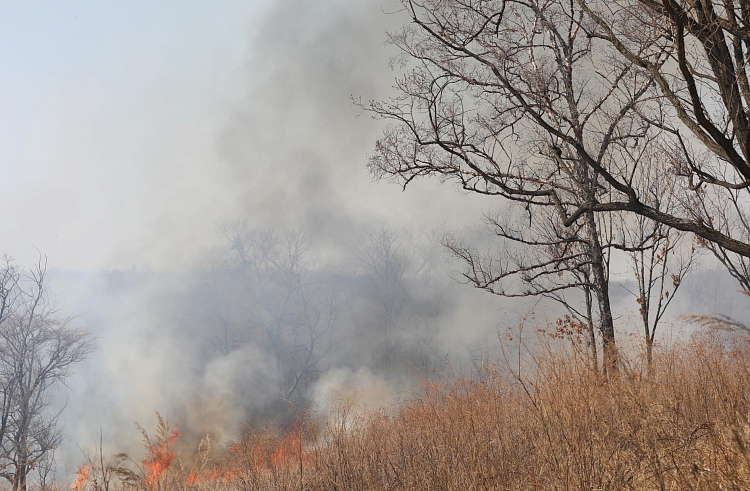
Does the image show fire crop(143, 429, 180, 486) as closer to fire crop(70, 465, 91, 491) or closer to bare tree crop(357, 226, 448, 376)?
fire crop(70, 465, 91, 491)

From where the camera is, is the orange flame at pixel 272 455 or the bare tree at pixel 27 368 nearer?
the orange flame at pixel 272 455

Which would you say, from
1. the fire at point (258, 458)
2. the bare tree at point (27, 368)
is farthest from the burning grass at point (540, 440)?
the bare tree at point (27, 368)

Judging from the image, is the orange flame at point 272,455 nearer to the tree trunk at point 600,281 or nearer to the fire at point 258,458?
the fire at point 258,458

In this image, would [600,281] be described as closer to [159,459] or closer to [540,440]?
[540,440]

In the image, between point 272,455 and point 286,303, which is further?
point 286,303

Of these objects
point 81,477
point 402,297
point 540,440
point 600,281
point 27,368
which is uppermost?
point 402,297

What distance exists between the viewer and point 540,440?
4062 mm

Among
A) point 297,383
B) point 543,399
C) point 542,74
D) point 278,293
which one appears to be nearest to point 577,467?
point 543,399

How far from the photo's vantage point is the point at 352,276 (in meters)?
30.7

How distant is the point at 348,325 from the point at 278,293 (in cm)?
484

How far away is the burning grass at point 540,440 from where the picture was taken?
275cm

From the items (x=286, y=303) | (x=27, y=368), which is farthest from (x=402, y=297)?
(x=27, y=368)

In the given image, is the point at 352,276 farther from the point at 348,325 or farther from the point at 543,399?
the point at 543,399

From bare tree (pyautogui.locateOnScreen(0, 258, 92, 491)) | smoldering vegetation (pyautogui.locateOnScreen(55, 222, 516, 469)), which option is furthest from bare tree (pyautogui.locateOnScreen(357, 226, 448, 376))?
bare tree (pyautogui.locateOnScreen(0, 258, 92, 491))
